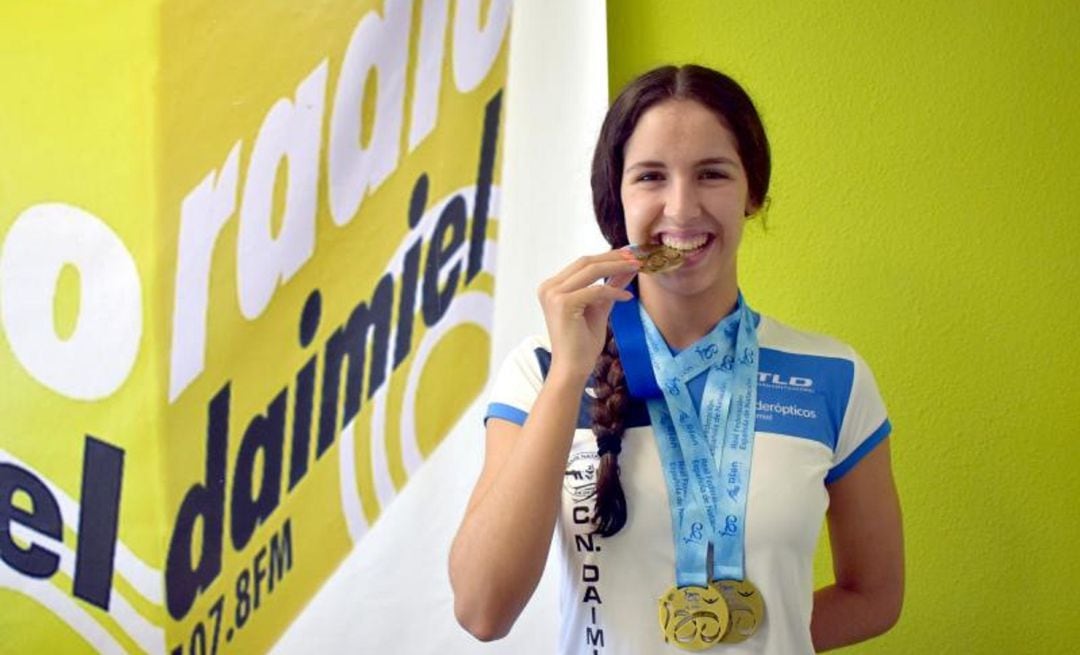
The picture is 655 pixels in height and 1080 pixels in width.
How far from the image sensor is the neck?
116cm

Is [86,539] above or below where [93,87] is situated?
below

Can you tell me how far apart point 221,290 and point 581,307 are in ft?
2.57

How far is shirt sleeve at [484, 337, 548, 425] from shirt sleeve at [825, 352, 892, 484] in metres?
0.32

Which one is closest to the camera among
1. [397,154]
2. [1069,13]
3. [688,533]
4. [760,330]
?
[688,533]

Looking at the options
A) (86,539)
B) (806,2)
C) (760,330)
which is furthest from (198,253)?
(806,2)

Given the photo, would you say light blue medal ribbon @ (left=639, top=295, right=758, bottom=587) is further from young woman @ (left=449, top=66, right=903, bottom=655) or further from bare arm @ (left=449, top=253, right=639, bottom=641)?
bare arm @ (left=449, top=253, right=639, bottom=641)

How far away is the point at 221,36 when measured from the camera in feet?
5.33

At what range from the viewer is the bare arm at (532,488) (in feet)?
3.25

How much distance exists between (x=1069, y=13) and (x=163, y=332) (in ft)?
4.50

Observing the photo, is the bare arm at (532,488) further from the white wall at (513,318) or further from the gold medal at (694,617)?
the white wall at (513,318)

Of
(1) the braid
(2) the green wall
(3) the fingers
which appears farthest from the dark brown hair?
(2) the green wall

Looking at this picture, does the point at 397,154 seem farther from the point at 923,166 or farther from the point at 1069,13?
the point at 1069,13

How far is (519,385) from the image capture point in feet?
3.66

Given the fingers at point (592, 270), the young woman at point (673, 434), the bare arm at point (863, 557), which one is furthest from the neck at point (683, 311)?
the bare arm at point (863, 557)
